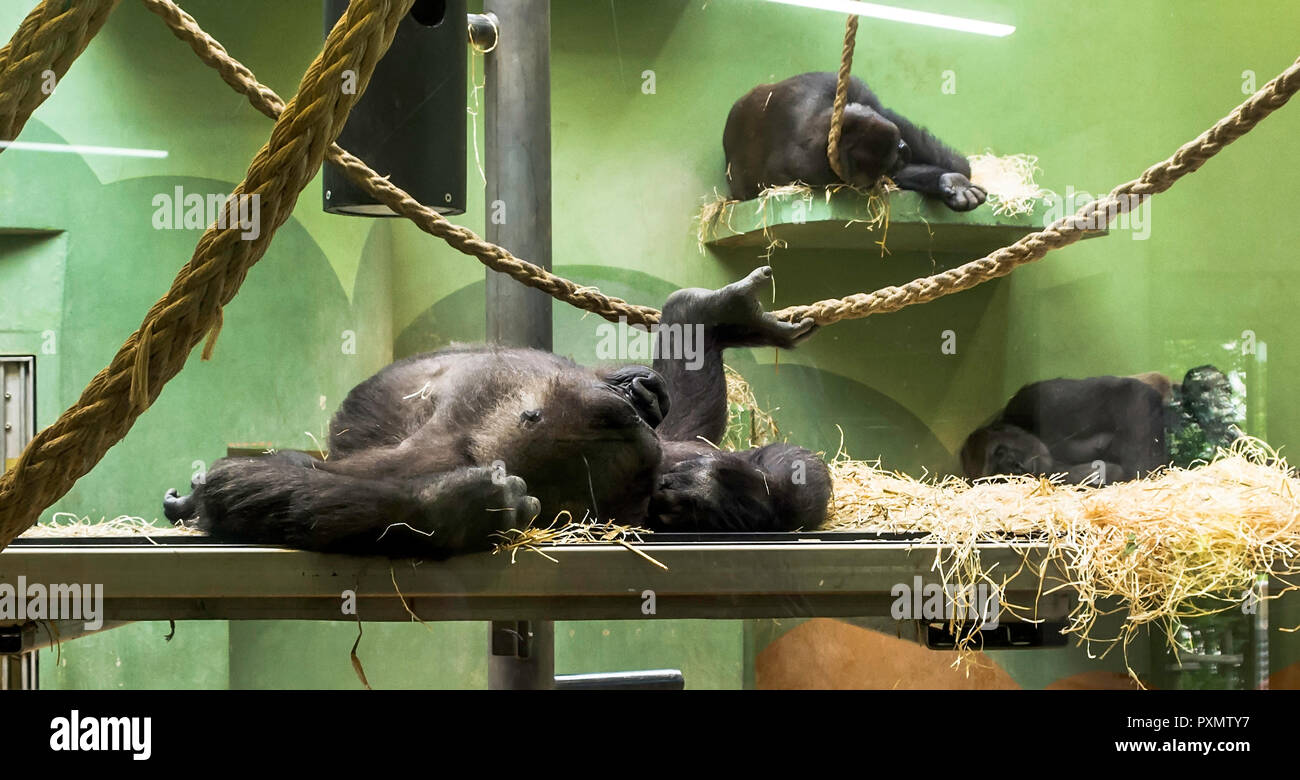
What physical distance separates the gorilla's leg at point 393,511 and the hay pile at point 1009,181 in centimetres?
305

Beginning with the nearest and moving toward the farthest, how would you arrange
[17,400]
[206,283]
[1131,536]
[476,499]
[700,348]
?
[206,283] < [476,499] < [1131,536] < [700,348] < [17,400]

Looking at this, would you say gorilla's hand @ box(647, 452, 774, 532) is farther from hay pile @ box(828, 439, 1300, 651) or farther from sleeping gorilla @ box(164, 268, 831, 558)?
hay pile @ box(828, 439, 1300, 651)

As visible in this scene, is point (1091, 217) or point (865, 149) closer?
point (1091, 217)

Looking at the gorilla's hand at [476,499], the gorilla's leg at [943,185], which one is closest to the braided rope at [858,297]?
the gorilla's hand at [476,499]

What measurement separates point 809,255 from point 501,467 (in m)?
2.67

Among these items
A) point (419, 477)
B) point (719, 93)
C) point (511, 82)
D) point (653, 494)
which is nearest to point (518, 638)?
point (653, 494)

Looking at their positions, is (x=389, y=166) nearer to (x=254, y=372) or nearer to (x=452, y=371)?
(x=452, y=371)

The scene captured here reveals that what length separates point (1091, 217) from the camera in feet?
8.00

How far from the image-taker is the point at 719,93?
4.32 metres

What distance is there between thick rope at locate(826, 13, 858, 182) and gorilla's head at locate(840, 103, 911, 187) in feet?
0.13

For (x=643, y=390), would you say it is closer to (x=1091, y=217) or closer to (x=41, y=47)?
(x=41, y=47)

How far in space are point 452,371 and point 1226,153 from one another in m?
3.52

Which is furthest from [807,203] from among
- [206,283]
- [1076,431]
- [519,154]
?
[206,283]

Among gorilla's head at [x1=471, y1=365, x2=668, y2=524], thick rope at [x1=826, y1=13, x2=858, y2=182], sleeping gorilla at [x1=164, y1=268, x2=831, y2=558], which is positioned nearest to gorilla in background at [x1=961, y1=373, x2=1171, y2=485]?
thick rope at [x1=826, y1=13, x2=858, y2=182]
